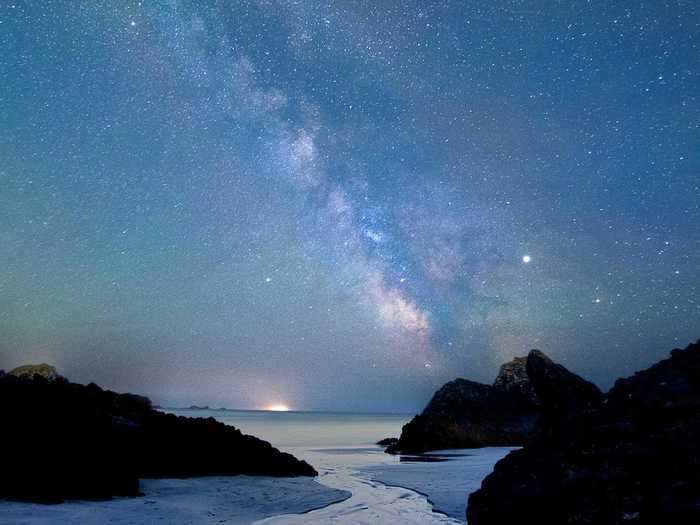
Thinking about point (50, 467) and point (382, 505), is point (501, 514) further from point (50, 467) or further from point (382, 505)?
point (50, 467)

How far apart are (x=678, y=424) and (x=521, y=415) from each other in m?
29.8

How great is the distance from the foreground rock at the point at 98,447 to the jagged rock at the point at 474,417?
50.2ft

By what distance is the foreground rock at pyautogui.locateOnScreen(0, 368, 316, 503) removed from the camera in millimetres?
9578

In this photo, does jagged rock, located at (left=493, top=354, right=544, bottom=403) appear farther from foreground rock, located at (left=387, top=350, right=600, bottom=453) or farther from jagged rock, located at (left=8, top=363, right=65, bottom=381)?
jagged rock, located at (left=8, top=363, right=65, bottom=381)

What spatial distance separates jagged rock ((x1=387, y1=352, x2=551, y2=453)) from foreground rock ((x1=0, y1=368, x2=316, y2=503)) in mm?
15311

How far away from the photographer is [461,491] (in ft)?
38.6

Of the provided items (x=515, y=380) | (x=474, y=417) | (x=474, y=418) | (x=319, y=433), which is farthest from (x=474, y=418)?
(x=319, y=433)

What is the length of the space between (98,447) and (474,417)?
25.6 m

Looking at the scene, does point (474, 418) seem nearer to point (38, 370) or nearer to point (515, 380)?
point (515, 380)

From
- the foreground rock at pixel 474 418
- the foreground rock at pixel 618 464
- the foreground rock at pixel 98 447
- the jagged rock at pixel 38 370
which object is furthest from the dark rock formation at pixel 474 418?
the jagged rock at pixel 38 370

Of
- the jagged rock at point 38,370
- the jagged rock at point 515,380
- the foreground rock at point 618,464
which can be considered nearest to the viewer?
the foreground rock at point 618,464

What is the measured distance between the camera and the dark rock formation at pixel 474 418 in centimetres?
2992

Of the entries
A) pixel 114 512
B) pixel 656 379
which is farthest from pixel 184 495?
pixel 656 379

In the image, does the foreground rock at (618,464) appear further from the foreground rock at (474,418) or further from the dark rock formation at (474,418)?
the dark rock formation at (474,418)
